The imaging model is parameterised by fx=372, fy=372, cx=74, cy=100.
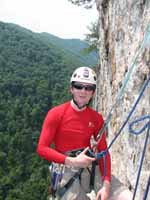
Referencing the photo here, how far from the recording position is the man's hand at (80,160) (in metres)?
3.77

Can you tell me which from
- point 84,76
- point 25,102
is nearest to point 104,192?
point 84,76

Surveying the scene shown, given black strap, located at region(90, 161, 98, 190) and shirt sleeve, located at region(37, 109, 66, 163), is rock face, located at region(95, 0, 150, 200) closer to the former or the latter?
black strap, located at region(90, 161, 98, 190)

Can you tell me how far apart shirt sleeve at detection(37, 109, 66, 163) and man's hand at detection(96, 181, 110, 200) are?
19.6 inches

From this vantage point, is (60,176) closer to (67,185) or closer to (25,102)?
(67,185)

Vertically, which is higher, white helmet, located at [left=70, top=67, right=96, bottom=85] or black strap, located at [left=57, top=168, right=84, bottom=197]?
white helmet, located at [left=70, top=67, right=96, bottom=85]

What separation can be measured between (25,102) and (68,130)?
96543 millimetres

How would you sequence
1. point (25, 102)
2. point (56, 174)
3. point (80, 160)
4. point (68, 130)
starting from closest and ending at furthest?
point (80, 160), point (68, 130), point (56, 174), point (25, 102)

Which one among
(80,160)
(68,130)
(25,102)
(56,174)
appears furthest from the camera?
(25,102)

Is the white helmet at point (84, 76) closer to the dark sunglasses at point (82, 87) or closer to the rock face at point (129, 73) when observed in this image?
the dark sunglasses at point (82, 87)

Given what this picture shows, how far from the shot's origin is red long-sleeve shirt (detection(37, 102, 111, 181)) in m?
3.84

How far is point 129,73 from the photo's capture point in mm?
4113

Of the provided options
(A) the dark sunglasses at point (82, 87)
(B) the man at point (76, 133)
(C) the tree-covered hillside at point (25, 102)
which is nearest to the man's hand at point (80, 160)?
(B) the man at point (76, 133)

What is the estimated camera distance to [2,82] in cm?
10688

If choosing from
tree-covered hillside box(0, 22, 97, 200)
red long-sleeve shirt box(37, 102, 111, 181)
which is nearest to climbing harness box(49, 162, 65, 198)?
red long-sleeve shirt box(37, 102, 111, 181)
